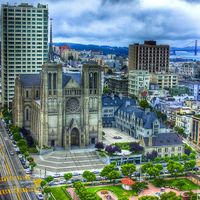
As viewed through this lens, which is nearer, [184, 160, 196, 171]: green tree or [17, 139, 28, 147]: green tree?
[184, 160, 196, 171]: green tree

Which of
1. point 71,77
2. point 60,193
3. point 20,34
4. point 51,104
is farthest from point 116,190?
point 20,34

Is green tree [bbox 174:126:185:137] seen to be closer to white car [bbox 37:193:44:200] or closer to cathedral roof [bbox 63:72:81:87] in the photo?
cathedral roof [bbox 63:72:81:87]

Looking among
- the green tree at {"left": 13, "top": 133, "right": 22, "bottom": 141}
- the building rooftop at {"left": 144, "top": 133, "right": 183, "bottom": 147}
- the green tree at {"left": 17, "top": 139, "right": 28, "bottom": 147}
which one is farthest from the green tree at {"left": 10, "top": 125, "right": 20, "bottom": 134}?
the building rooftop at {"left": 144, "top": 133, "right": 183, "bottom": 147}

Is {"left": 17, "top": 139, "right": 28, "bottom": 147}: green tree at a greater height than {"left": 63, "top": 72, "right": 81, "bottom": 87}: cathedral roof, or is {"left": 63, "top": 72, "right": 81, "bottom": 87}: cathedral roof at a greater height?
{"left": 63, "top": 72, "right": 81, "bottom": 87}: cathedral roof

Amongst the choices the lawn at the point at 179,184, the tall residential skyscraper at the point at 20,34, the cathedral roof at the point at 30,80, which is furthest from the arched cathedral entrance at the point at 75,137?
the tall residential skyscraper at the point at 20,34

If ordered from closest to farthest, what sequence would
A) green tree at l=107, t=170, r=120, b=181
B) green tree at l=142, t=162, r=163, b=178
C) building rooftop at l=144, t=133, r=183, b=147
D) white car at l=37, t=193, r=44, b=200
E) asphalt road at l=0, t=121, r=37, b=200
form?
white car at l=37, t=193, r=44, b=200, asphalt road at l=0, t=121, r=37, b=200, green tree at l=107, t=170, r=120, b=181, green tree at l=142, t=162, r=163, b=178, building rooftop at l=144, t=133, r=183, b=147

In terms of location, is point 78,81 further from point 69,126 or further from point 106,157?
point 106,157
